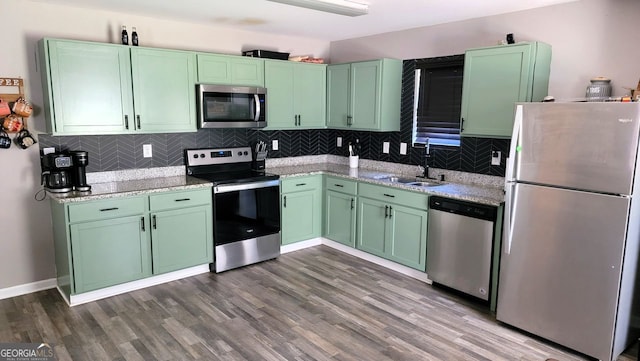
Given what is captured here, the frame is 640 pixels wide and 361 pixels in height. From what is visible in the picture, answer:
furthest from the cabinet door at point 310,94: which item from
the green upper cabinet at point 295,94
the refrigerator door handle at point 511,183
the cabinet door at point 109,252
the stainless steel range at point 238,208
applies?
the refrigerator door handle at point 511,183

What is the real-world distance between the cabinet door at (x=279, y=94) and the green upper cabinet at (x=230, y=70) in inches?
4.7

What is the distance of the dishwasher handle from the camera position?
3348 mm

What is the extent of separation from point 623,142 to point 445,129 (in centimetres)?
A: 195

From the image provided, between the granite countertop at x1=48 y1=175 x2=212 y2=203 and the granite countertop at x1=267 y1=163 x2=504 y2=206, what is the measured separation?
101 cm

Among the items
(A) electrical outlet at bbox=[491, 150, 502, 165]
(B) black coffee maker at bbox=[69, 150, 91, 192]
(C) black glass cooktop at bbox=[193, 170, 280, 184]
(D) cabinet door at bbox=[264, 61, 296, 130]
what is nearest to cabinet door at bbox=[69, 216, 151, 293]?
(B) black coffee maker at bbox=[69, 150, 91, 192]

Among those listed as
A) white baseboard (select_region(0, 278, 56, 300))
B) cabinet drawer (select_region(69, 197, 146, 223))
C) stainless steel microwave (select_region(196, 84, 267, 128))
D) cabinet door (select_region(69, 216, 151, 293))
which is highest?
stainless steel microwave (select_region(196, 84, 267, 128))

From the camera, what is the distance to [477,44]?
157 inches

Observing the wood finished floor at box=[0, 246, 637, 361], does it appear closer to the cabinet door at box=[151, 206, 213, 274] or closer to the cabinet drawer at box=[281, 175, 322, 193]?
the cabinet door at box=[151, 206, 213, 274]

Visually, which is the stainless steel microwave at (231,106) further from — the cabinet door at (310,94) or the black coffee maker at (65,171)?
the black coffee maker at (65,171)

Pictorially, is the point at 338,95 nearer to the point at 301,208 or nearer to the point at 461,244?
the point at 301,208

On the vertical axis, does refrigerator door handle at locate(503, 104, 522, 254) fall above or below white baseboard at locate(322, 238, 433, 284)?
above

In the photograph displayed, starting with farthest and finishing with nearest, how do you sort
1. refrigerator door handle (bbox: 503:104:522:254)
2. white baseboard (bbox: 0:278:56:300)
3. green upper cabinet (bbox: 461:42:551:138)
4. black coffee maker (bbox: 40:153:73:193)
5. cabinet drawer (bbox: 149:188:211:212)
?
cabinet drawer (bbox: 149:188:211:212), white baseboard (bbox: 0:278:56:300), black coffee maker (bbox: 40:153:73:193), green upper cabinet (bbox: 461:42:551:138), refrigerator door handle (bbox: 503:104:522:254)

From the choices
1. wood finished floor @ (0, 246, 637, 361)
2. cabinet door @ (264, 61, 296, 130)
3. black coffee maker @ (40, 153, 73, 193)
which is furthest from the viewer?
cabinet door @ (264, 61, 296, 130)

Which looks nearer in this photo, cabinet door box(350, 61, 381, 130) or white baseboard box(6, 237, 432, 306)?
white baseboard box(6, 237, 432, 306)
